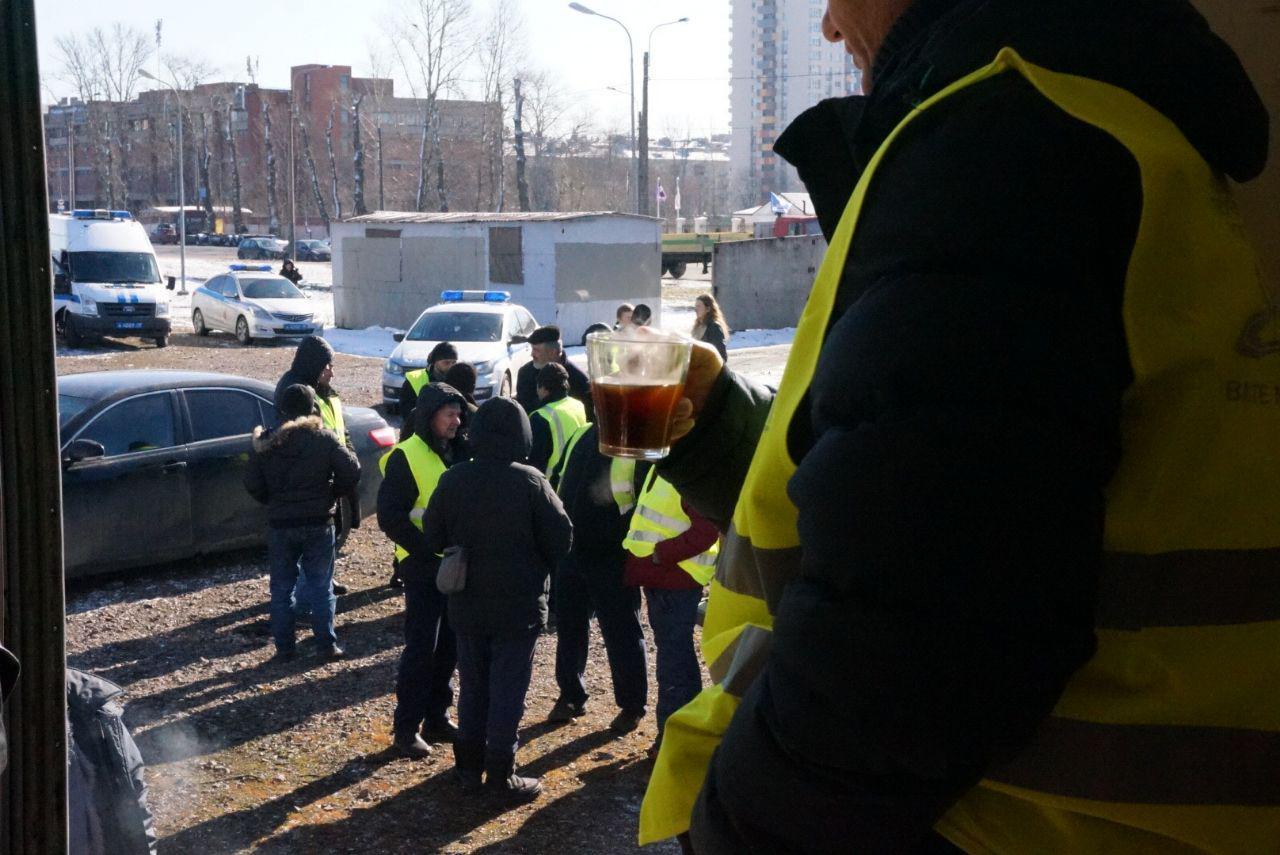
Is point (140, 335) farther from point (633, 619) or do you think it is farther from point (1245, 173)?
point (1245, 173)

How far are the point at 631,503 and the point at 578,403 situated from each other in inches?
68.2

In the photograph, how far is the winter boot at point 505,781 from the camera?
6363 mm

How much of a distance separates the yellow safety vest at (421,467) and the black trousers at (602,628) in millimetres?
940

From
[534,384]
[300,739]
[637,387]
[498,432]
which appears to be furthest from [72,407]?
[637,387]

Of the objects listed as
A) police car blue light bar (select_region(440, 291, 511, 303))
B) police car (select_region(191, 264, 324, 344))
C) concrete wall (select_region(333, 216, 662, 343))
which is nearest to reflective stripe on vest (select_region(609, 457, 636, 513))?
police car blue light bar (select_region(440, 291, 511, 303))

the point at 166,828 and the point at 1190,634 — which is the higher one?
the point at 1190,634

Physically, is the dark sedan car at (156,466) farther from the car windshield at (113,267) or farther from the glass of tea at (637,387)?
the car windshield at (113,267)

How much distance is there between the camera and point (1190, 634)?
41.6 inches

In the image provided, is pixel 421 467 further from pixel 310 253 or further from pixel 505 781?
pixel 310 253

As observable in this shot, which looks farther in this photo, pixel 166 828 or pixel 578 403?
pixel 578 403

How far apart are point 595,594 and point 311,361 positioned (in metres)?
3.16

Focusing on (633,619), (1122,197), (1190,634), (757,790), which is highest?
(1122,197)

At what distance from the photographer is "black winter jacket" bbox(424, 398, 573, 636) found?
6395 mm

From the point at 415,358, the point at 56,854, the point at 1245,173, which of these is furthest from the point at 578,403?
→ the point at 415,358
